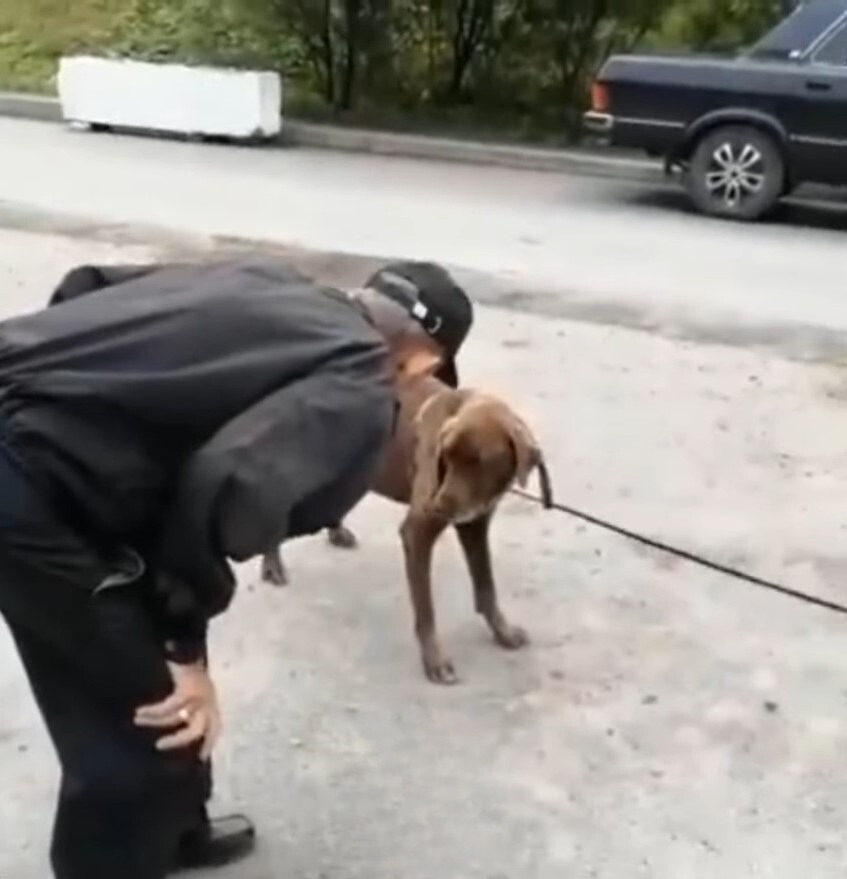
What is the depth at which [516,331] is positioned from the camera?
24.7 feet

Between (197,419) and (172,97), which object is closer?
(197,419)

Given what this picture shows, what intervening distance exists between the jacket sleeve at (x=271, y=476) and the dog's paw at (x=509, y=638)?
76.4 inches

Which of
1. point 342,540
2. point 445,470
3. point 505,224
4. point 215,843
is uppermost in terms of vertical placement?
point 445,470

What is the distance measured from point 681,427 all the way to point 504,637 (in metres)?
2.10

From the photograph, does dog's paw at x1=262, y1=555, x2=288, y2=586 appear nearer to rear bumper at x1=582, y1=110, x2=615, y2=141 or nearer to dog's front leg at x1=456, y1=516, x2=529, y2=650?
dog's front leg at x1=456, y1=516, x2=529, y2=650

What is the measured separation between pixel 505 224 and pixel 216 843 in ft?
25.0

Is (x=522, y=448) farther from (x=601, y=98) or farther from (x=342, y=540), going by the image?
(x=601, y=98)

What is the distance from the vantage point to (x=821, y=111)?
35.7 ft

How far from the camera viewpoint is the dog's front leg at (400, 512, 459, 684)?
3.97 metres

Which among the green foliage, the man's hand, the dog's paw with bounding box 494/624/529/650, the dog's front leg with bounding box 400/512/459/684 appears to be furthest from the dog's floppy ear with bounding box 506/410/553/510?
the green foliage

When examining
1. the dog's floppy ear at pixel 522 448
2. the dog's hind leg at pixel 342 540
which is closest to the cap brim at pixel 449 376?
the dog's floppy ear at pixel 522 448

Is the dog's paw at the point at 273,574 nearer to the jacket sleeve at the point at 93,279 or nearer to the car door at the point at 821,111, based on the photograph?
the jacket sleeve at the point at 93,279

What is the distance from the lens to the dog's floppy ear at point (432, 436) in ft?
12.2

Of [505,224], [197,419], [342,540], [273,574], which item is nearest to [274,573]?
[273,574]
